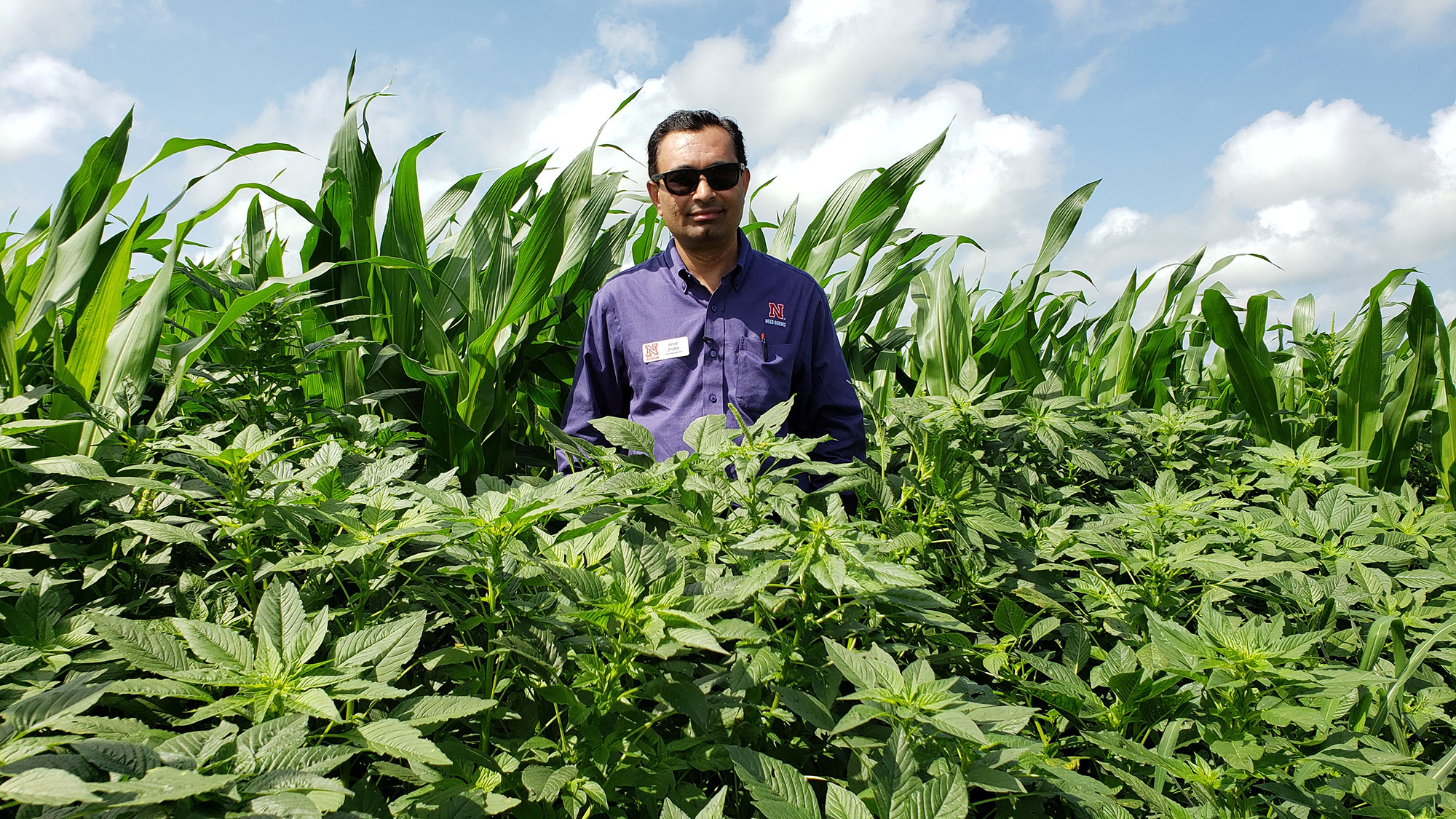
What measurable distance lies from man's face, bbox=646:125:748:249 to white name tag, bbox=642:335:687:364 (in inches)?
12.2

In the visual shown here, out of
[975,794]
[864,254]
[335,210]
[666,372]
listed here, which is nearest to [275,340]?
[335,210]

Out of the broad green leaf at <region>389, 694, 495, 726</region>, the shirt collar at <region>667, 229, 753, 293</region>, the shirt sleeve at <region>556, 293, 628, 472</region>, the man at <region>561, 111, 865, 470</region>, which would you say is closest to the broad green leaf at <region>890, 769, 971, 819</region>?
the broad green leaf at <region>389, 694, 495, 726</region>

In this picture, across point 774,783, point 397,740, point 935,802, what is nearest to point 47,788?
point 397,740

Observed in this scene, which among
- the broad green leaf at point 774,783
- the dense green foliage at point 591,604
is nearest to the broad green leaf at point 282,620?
the dense green foliage at point 591,604

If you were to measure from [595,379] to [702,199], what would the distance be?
0.63m

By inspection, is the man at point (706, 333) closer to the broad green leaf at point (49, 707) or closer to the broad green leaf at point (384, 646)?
the broad green leaf at point (384, 646)

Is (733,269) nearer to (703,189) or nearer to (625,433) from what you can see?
(703,189)

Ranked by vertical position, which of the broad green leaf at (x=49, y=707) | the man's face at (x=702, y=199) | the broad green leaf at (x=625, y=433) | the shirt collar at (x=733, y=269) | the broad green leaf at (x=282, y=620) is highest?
the man's face at (x=702, y=199)

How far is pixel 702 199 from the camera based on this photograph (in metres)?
2.41

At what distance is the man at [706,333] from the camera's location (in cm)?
240

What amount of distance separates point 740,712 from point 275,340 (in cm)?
137

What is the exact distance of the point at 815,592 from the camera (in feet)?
3.54

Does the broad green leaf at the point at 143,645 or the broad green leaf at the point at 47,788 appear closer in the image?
the broad green leaf at the point at 47,788

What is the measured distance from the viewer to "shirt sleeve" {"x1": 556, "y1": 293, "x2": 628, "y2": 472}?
2.42 m
